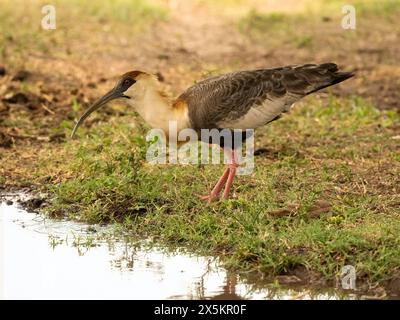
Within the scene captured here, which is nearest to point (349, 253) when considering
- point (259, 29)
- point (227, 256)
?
point (227, 256)

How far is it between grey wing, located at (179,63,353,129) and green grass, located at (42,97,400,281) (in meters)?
0.59

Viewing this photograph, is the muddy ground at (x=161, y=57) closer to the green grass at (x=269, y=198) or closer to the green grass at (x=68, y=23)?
the green grass at (x=68, y=23)

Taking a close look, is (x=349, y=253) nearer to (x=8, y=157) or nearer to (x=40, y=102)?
(x=8, y=157)

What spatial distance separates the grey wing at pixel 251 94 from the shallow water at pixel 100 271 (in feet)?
4.17

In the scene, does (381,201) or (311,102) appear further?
(311,102)

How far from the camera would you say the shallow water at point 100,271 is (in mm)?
6562

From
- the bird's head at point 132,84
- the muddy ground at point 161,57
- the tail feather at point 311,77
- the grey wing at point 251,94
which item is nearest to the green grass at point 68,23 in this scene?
the muddy ground at point 161,57

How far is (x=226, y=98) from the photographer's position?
8352 millimetres

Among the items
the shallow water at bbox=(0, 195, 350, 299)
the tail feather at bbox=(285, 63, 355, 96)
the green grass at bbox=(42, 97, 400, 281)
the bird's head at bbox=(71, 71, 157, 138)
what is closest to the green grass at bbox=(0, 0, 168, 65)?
the green grass at bbox=(42, 97, 400, 281)

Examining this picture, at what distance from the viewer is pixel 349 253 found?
691 centimetres

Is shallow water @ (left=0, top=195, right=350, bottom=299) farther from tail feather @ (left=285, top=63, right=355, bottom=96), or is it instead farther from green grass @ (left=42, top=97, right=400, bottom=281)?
tail feather @ (left=285, top=63, right=355, bottom=96)

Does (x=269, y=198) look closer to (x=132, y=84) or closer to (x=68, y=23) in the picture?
(x=132, y=84)

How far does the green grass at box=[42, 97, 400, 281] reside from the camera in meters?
6.98

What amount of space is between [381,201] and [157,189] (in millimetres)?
1752
